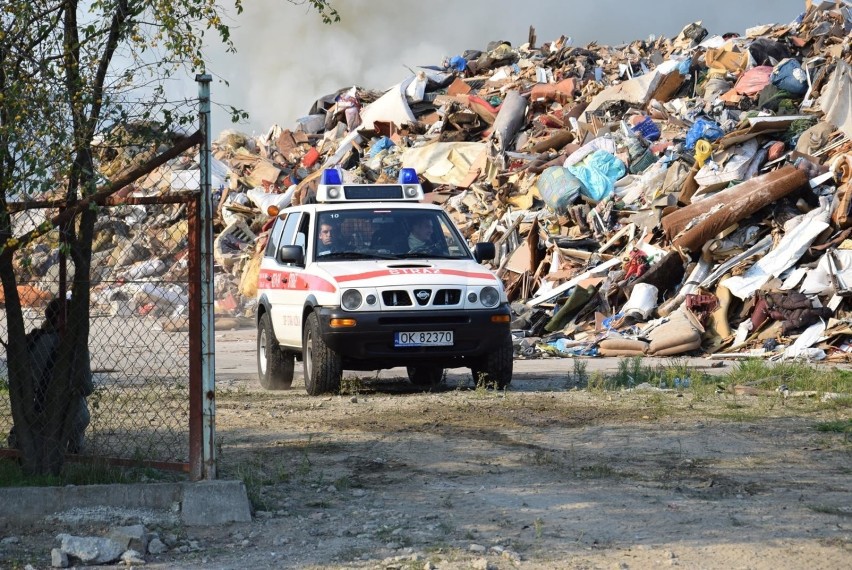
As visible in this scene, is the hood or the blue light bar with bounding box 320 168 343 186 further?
the blue light bar with bounding box 320 168 343 186

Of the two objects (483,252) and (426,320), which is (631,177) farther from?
(426,320)

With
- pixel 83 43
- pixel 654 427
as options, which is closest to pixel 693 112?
pixel 654 427

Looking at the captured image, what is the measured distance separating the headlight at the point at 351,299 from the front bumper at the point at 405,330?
6 centimetres

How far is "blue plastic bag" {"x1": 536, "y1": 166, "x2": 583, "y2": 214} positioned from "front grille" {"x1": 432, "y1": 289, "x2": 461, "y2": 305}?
9556mm

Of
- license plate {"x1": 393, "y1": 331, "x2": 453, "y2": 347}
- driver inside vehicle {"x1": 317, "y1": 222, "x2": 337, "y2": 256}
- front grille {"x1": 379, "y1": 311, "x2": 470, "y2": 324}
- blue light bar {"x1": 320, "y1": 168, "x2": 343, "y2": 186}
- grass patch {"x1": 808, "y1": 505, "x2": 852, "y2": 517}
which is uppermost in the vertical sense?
blue light bar {"x1": 320, "y1": 168, "x2": 343, "y2": 186}

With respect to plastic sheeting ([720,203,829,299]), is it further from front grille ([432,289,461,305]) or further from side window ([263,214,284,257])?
side window ([263,214,284,257])

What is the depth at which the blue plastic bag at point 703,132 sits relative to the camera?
19156mm

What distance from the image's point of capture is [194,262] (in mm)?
5918

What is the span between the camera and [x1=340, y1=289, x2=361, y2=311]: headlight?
1034 centimetres

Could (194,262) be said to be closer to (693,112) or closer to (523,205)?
(523,205)

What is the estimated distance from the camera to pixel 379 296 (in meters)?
10.4

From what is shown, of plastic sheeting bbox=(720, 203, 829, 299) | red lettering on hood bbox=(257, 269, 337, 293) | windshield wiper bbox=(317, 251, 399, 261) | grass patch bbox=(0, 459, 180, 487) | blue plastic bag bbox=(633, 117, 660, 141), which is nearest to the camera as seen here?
grass patch bbox=(0, 459, 180, 487)

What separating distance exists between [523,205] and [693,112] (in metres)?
3.64

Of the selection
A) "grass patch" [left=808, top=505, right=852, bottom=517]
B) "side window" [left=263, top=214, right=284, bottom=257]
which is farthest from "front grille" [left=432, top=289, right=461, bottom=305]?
"grass patch" [left=808, top=505, right=852, bottom=517]
